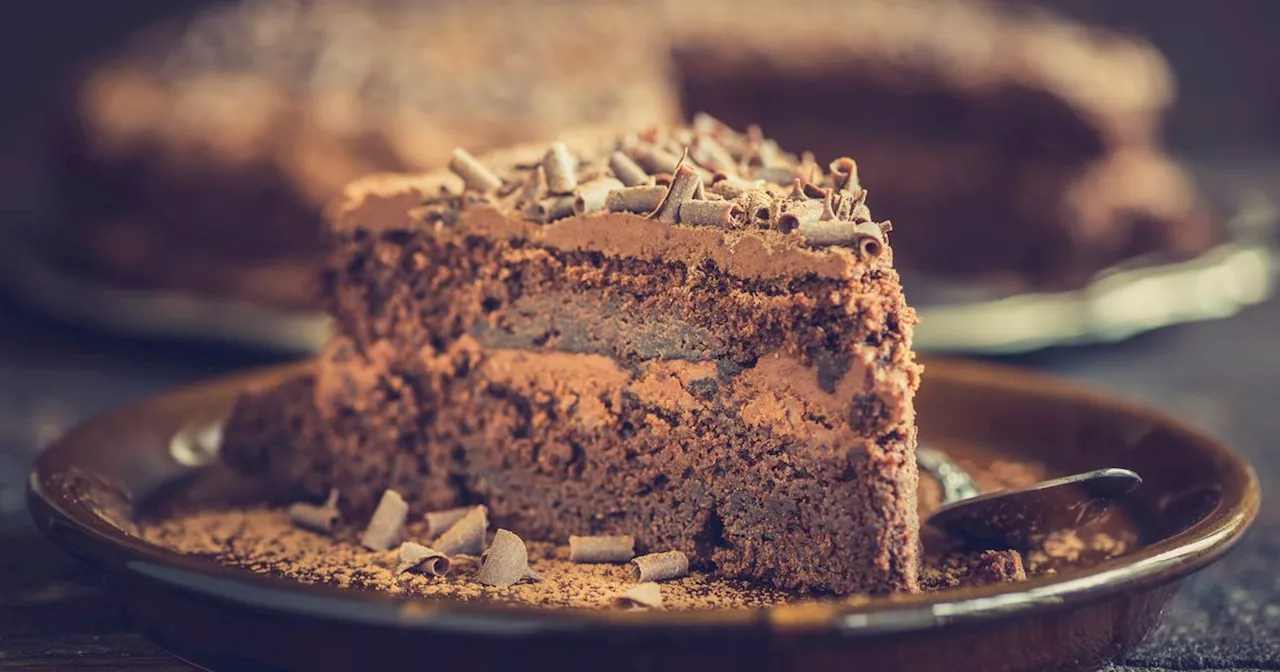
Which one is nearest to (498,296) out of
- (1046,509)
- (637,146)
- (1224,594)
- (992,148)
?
(637,146)

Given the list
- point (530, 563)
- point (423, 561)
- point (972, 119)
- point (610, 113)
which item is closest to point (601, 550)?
point (530, 563)

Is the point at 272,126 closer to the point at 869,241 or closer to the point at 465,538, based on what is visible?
the point at 465,538

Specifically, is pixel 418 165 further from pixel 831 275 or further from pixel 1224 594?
pixel 1224 594

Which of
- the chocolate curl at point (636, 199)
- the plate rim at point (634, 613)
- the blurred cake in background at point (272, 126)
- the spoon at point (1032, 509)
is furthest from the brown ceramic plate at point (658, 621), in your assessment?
the blurred cake in background at point (272, 126)

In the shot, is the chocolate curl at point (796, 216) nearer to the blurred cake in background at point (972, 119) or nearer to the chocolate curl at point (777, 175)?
the chocolate curl at point (777, 175)

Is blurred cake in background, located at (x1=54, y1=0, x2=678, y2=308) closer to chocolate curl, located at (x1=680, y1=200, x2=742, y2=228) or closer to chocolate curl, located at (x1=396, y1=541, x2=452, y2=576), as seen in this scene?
chocolate curl, located at (x1=680, y1=200, x2=742, y2=228)

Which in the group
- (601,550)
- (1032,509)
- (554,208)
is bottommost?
(601,550)

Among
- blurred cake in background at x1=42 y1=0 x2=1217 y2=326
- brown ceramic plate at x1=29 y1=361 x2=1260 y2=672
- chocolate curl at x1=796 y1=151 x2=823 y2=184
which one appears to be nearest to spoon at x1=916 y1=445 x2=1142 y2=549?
brown ceramic plate at x1=29 y1=361 x2=1260 y2=672
